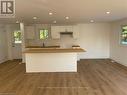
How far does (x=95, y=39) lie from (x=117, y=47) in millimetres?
1790

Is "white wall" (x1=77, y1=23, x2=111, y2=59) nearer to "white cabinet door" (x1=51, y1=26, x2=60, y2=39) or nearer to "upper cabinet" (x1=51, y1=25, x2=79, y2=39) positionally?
"upper cabinet" (x1=51, y1=25, x2=79, y2=39)

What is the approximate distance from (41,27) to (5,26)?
2428mm

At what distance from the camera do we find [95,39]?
33.3 ft

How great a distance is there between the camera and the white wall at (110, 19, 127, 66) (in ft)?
25.9

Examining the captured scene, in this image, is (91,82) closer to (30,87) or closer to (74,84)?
(74,84)

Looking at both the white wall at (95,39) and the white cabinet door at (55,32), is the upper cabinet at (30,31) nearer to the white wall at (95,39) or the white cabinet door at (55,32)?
the white cabinet door at (55,32)

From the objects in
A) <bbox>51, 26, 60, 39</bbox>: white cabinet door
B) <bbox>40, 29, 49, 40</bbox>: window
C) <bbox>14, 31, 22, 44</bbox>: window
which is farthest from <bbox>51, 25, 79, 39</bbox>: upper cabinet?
<bbox>14, 31, 22, 44</bbox>: window

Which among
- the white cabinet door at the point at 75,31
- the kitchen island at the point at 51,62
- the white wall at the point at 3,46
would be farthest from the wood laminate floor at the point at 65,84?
the white cabinet door at the point at 75,31

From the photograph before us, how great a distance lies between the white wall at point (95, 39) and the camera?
33.1 feet

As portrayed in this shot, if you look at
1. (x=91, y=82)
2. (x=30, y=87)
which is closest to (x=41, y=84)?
(x=30, y=87)

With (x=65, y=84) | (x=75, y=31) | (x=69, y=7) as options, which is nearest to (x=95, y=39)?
(x=75, y=31)

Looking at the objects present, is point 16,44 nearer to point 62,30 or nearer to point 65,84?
point 62,30

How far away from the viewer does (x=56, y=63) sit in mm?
6828

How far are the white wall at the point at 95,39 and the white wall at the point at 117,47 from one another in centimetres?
46
